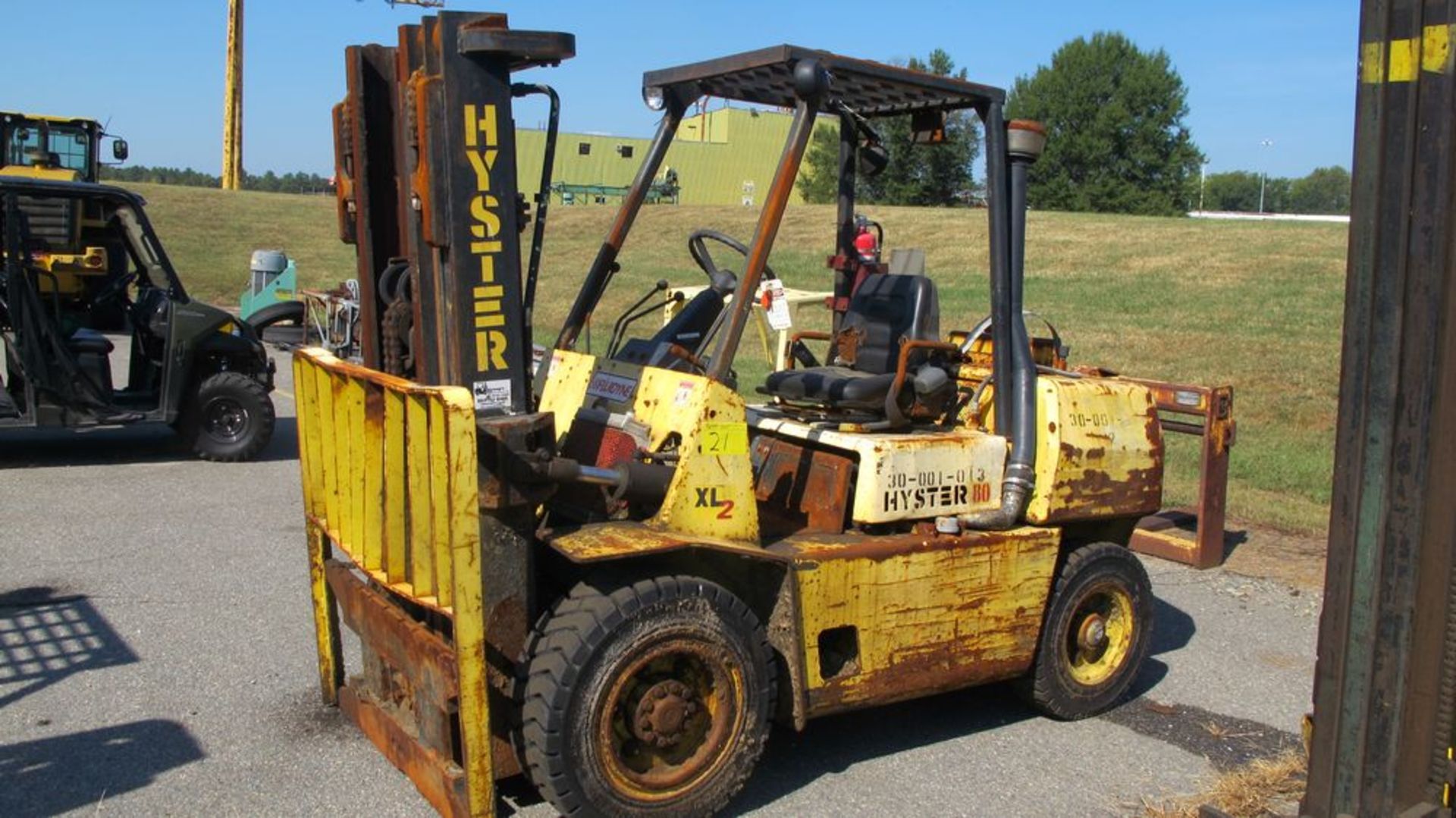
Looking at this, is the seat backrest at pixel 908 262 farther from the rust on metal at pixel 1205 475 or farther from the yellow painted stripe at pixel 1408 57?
the yellow painted stripe at pixel 1408 57

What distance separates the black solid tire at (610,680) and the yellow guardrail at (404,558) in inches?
7.9

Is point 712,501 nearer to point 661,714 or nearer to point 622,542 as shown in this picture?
point 622,542

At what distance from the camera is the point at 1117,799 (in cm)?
464

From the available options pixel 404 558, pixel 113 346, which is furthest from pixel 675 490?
pixel 113 346

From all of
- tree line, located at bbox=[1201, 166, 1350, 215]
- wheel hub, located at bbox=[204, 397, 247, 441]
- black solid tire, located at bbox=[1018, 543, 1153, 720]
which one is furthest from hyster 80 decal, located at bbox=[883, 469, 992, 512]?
tree line, located at bbox=[1201, 166, 1350, 215]

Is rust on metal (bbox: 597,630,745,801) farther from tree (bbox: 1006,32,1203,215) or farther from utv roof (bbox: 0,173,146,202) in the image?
tree (bbox: 1006,32,1203,215)

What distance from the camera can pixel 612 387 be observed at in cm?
496

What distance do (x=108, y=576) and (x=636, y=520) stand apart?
409cm

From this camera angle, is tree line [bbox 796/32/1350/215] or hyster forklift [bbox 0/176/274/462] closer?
hyster forklift [bbox 0/176/274/462]

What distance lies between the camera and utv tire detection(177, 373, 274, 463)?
10797 millimetres

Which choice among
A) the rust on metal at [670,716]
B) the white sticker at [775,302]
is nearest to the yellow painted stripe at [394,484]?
the rust on metal at [670,716]

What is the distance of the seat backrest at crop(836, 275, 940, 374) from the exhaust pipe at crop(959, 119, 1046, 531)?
328 millimetres

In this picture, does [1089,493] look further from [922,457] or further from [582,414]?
[582,414]

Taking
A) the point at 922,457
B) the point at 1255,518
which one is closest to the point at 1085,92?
the point at 1255,518
